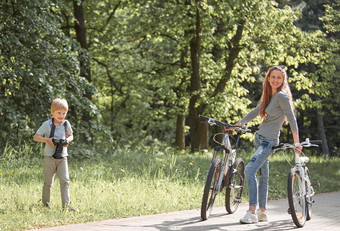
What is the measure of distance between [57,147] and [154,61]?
1802cm

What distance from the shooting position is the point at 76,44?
15.3 metres

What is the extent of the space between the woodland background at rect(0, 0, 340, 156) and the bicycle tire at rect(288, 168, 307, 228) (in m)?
7.11

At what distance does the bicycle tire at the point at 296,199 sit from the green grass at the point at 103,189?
1965 mm

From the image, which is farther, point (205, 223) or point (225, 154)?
point (225, 154)

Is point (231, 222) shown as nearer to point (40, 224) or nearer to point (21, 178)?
point (40, 224)

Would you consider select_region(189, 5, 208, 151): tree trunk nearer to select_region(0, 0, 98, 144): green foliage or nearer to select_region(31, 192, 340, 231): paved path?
select_region(0, 0, 98, 144): green foliage

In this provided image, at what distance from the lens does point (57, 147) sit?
771 centimetres

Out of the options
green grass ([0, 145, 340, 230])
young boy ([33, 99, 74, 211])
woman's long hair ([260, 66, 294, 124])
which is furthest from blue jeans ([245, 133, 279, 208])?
young boy ([33, 99, 74, 211])

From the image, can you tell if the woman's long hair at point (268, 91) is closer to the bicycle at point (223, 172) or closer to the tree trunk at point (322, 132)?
the bicycle at point (223, 172)

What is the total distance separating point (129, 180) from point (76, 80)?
15.2 feet

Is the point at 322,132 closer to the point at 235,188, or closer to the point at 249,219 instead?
the point at 235,188

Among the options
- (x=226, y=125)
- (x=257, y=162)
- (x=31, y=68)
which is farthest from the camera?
(x=31, y=68)

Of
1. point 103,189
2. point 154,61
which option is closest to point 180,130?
point 154,61

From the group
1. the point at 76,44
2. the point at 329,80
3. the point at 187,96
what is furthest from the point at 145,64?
the point at 76,44
